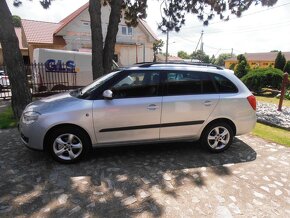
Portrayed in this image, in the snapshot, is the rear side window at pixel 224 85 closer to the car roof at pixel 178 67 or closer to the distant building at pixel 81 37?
the car roof at pixel 178 67

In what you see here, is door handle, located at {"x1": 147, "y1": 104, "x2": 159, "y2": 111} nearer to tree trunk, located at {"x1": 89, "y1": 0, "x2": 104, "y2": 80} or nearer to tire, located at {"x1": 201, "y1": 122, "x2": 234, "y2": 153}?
tire, located at {"x1": 201, "y1": 122, "x2": 234, "y2": 153}

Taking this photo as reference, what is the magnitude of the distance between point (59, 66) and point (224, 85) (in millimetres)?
10878

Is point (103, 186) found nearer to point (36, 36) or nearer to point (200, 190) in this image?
point (200, 190)

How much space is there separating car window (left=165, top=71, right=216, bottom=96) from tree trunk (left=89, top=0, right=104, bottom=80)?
384cm

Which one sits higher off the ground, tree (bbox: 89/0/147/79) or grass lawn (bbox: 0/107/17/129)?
tree (bbox: 89/0/147/79)

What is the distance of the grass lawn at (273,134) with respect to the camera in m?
6.01

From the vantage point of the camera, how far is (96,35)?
7754 millimetres

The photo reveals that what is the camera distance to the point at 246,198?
3.55 meters

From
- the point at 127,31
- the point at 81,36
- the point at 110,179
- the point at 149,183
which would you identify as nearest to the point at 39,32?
the point at 81,36

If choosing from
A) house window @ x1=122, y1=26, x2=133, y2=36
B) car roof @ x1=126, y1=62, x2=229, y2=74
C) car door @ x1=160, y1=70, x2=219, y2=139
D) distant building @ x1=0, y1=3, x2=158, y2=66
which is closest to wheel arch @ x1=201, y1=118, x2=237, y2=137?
car door @ x1=160, y1=70, x2=219, y2=139

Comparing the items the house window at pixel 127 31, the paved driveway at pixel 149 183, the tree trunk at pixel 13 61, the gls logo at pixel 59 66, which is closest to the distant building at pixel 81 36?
the house window at pixel 127 31

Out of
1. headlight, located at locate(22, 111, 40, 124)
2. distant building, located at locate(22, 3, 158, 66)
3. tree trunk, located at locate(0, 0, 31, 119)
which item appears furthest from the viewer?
distant building, located at locate(22, 3, 158, 66)

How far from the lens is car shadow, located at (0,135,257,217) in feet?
10.7

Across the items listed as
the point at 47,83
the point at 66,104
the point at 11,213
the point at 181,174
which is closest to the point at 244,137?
the point at 181,174
